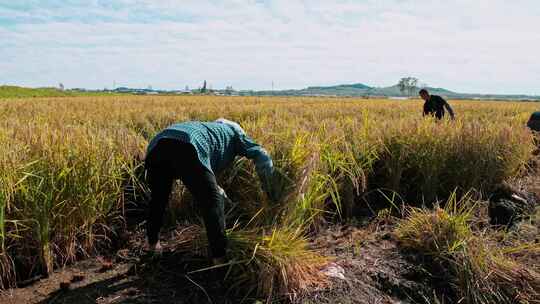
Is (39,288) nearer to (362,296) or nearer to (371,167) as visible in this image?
(362,296)

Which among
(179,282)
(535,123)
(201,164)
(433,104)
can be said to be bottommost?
(179,282)

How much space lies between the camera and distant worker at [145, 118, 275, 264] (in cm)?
276

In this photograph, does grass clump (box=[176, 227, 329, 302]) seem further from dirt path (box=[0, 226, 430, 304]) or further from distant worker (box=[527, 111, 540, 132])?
distant worker (box=[527, 111, 540, 132])

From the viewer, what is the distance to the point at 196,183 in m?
2.76

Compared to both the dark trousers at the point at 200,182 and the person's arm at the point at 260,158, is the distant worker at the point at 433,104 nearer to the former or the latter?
the person's arm at the point at 260,158

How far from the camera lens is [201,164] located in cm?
276

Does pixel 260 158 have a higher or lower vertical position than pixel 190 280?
higher

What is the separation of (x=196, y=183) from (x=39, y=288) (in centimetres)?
123

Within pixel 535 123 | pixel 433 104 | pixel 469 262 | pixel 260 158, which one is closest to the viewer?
pixel 260 158

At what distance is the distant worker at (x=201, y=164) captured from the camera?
2.76 metres

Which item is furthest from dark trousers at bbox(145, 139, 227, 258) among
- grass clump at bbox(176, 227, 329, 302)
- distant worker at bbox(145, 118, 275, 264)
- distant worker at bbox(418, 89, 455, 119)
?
distant worker at bbox(418, 89, 455, 119)

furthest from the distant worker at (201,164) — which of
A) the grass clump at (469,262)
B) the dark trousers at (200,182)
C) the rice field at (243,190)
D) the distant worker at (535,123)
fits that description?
the distant worker at (535,123)

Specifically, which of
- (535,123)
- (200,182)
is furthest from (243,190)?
(535,123)

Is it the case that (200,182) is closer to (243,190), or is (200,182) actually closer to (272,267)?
(272,267)
